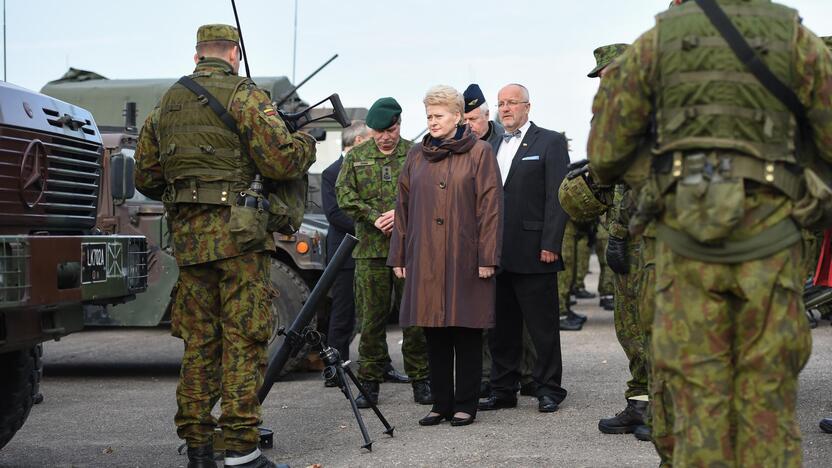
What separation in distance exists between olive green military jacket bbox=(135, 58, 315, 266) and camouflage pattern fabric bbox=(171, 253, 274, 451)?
0.09m

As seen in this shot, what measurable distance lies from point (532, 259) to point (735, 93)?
13.0 ft

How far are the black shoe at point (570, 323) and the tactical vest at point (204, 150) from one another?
25.7 feet

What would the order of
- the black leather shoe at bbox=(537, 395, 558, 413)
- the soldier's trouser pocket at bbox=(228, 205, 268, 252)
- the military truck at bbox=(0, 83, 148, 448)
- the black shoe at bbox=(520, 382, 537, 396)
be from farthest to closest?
1. the black shoe at bbox=(520, 382, 537, 396)
2. the black leather shoe at bbox=(537, 395, 558, 413)
3. the soldier's trouser pocket at bbox=(228, 205, 268, 252)
4. the military truck at bbox=(0, 83, 148, 448)

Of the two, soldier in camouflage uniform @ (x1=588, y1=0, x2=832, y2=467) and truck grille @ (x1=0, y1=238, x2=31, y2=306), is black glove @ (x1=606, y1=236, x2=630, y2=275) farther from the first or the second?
truck grille @ (x1=0, y1=238, x2=31, y2=306)

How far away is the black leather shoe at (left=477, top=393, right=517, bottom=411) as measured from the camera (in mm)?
7711

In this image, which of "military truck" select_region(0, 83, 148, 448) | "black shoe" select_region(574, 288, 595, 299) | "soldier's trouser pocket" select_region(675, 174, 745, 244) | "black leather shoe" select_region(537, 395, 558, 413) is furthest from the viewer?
"black shoe" select_region(574, 288, 595, 299)

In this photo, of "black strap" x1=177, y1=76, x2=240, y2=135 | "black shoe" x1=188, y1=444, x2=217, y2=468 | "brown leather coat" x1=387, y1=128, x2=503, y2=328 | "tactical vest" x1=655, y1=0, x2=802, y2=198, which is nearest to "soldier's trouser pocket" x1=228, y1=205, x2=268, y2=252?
"black strap" x1=177, y1=76, x2=240, y2=135

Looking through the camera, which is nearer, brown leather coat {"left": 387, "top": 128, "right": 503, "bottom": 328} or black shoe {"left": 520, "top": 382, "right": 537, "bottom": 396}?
brown leather coat {"left": 387, "top": 128, "right": 503, "bottom": 328}

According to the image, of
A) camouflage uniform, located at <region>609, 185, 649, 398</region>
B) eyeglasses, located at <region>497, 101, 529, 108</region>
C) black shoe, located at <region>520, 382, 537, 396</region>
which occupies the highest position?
eyeglasses, located at <region>497, 101, 529, 108</region>

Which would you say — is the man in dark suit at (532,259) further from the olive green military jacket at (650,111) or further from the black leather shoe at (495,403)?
the olive green military jacket at (650,111)

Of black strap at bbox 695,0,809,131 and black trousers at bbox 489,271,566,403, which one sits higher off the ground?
black strap at bbox 695,0,809,131

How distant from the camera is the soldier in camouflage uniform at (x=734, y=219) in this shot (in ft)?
12.5

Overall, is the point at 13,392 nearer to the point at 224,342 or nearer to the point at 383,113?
the point at 224,342

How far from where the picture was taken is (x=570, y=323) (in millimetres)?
13398
